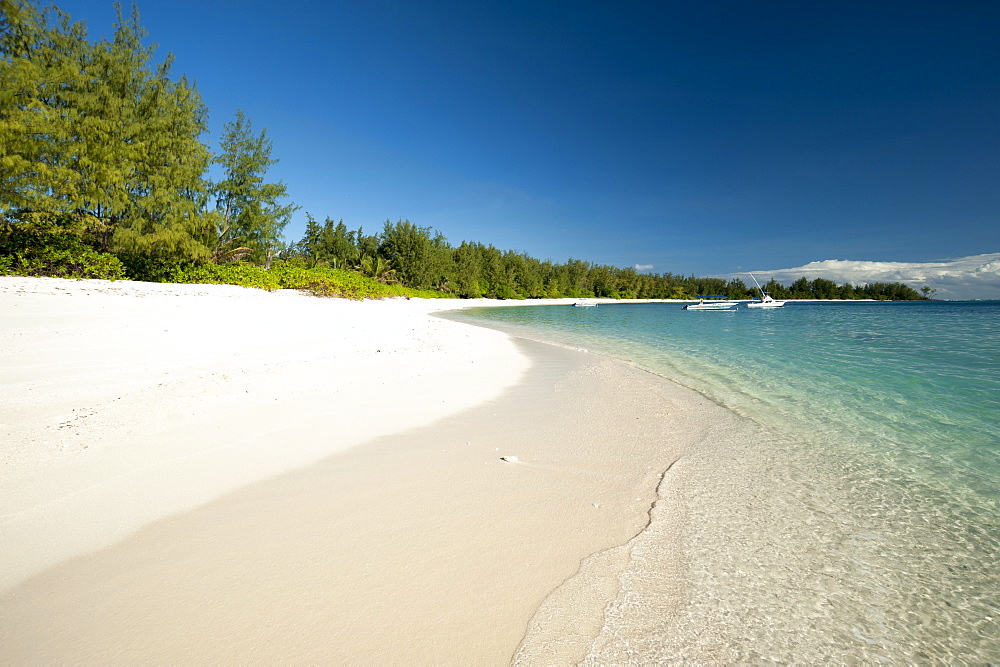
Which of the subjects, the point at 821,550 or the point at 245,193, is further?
the point at 245,193

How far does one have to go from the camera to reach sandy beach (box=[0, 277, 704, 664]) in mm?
2002

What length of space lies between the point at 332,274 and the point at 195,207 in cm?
947

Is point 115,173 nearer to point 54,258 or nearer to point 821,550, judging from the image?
point 54,258

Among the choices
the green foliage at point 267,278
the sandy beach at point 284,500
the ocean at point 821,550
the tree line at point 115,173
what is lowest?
the ocean at point 821,550

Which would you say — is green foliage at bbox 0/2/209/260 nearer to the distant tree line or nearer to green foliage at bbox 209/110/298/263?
green foliage at bbox 209/110/298/263

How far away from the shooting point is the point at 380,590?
2289mm

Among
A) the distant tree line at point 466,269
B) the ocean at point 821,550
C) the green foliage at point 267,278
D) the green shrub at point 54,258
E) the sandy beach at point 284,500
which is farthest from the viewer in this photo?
the distant tree line at point 466,269

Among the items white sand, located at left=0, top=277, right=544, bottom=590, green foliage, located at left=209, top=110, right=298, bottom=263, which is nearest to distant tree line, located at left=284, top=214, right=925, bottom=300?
green foliage, located at left=209, top=110, right=298, bottom=263

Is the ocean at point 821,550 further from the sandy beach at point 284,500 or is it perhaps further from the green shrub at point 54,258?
the green shrub at point 54,258

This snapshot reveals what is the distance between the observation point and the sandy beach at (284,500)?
200cm

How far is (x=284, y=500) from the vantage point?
329 cm

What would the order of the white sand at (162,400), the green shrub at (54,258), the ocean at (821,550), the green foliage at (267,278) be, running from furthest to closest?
the green foliage at (267,278) → the green shrub at (54,258) → the white sand at (162,400) → the ocean at (821,550)

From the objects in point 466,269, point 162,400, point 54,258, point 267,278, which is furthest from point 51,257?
point 466,269

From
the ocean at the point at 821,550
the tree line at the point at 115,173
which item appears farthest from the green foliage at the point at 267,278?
the ocean at the point at 821,550
